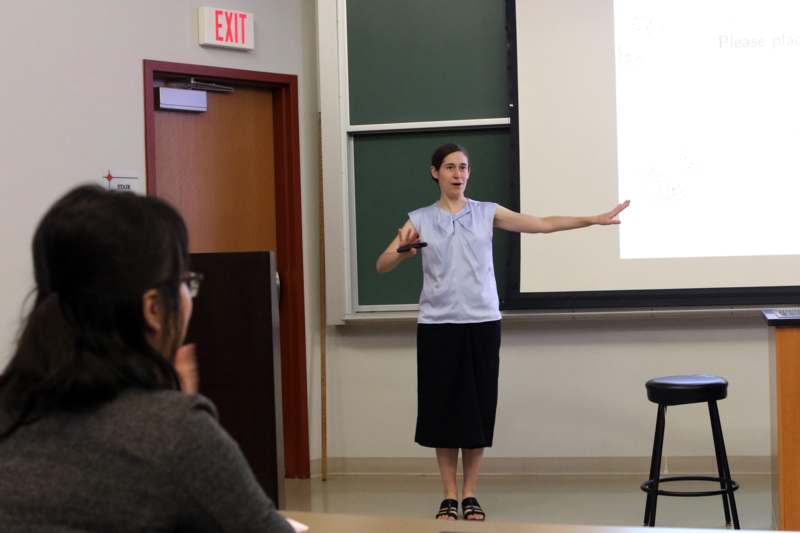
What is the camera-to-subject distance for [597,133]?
4871mm

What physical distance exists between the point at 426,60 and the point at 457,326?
1551mm

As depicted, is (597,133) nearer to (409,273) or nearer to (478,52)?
(478,52)

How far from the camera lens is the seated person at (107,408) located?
39.4 inches

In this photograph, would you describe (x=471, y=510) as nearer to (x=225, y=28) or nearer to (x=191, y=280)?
(x=225, y=28)

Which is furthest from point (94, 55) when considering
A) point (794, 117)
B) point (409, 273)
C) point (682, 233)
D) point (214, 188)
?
point (794, 117)

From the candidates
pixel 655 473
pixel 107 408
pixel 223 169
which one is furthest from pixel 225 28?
pixel 107 408

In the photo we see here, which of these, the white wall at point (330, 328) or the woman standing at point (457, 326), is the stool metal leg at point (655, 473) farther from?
the white wall at point (330, 328)

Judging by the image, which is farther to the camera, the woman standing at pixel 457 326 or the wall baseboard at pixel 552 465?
the wall baseboard at pixel 552 465

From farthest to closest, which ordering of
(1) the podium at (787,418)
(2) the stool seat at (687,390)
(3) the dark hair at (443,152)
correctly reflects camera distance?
1. (3) the dark hair at (443,152)
2. (2) the stool seat at (687,390)
3. (1) the podium at (787,418)

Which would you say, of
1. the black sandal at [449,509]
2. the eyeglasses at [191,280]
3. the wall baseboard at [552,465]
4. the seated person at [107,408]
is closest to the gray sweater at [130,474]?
the seated person at [107,408]

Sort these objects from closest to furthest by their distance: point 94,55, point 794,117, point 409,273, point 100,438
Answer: point 100,438, point 94,55, point 794,117, point 409,273

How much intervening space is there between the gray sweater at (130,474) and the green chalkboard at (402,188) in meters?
4.02

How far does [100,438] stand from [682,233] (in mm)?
4140

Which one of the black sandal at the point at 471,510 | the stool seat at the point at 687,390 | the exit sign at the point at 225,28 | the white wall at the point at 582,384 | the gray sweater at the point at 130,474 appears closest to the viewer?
the gray sweater at the point at 130,474
